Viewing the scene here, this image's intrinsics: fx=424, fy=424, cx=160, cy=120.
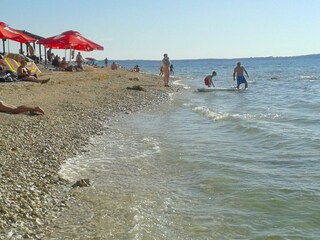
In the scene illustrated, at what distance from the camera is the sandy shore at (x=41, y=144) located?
5298 millimetres

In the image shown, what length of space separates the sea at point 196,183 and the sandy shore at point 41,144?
307 millimetres

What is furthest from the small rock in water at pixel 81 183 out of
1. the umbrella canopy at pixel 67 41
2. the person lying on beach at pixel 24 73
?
the umbrella canopy at pixel 67 41

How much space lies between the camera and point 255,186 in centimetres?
698

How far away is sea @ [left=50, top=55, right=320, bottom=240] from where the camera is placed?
529 cm

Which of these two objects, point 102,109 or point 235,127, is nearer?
point 235,127

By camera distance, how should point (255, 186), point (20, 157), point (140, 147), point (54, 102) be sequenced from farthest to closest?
point (54, 102) → point (140, 147) → point (20, 157) → point (255, 186)

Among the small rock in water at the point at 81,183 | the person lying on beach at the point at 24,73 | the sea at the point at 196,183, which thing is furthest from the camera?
the person lying on beach at the point at 24,73

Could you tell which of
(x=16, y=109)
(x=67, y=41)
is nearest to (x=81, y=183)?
(x=16, y=109)

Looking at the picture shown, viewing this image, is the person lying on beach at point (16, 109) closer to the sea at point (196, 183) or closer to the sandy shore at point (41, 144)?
the sandy shore at point (41, 144)

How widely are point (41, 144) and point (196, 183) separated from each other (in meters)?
3.46

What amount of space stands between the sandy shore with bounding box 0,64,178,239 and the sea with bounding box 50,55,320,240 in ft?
1.01

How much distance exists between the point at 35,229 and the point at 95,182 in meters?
2.15

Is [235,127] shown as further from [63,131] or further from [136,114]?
[63,131]

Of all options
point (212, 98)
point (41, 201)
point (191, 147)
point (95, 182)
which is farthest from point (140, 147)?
point (212, 98)
